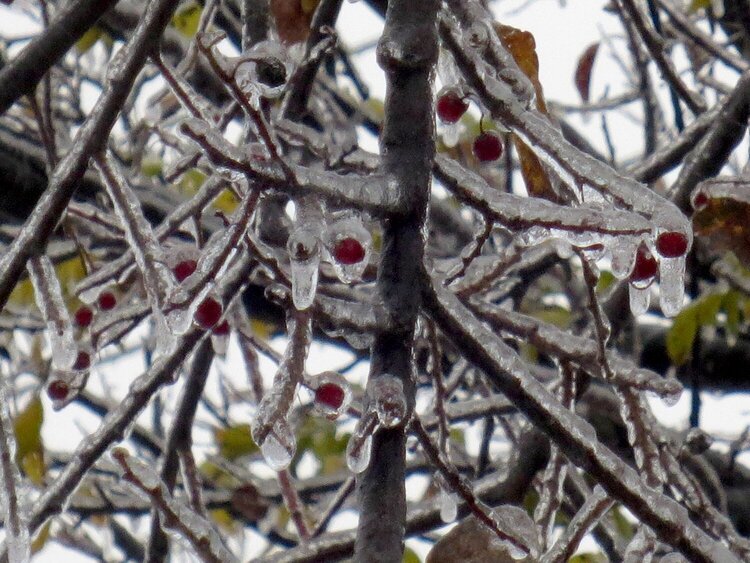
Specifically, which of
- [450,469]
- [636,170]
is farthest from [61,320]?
[636,170]

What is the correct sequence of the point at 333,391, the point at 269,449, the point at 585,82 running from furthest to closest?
the point at 585,82 → the point at 333,391 → the point at 269,449

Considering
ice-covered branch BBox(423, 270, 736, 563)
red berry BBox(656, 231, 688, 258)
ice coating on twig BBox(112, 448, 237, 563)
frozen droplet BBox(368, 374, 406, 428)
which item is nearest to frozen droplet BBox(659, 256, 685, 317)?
red berry BBox(656, 231, 688, 258)

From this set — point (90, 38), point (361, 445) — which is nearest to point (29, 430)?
point (90, 38)

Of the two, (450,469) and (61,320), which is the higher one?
(61,320)

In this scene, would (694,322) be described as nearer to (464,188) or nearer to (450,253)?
(450,253)

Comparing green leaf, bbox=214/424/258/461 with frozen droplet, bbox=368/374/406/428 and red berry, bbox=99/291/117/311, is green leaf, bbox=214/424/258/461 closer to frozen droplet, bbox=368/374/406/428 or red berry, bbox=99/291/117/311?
red berry, bbox=99/291/117/311

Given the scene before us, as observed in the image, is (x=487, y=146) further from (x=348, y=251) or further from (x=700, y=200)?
(x=348, y=251)
